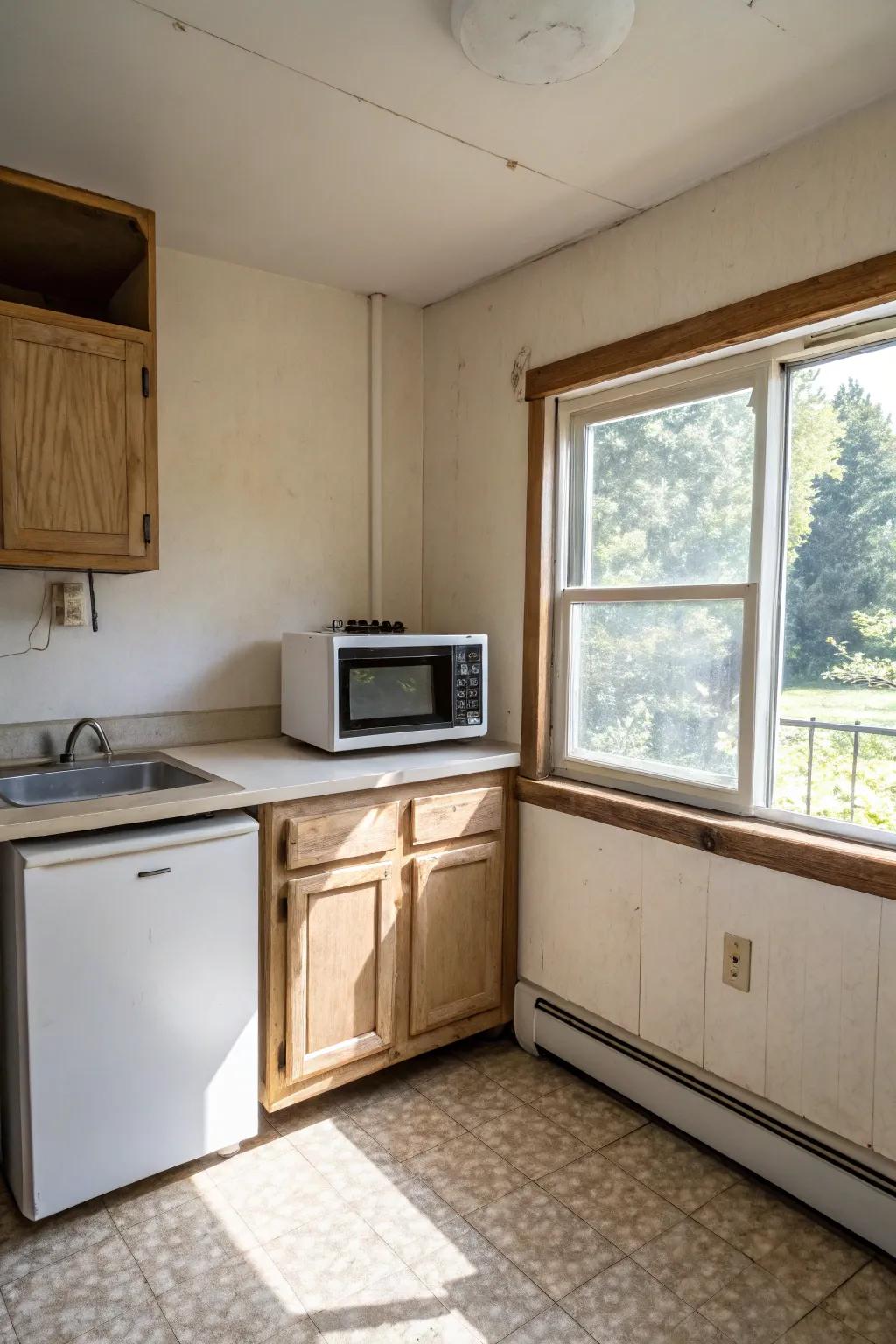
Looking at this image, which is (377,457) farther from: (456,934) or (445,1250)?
(445,1250)

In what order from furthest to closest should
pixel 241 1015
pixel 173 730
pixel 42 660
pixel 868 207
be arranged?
pixel 173 730 < pixel 42 660 < pixel 241 1015 < pixel 868 207

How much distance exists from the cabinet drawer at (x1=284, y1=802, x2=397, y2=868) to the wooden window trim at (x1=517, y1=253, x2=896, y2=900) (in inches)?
19.3

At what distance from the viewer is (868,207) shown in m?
1.69

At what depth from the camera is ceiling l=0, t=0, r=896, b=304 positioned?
1.48 m

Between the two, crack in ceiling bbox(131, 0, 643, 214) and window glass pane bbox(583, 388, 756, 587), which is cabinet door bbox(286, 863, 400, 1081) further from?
crack in ceiling bbox(131, 0, 643, 214)

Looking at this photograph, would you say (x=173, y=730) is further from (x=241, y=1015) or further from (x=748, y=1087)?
(x=748, y=1087)

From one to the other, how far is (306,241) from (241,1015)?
2.05m

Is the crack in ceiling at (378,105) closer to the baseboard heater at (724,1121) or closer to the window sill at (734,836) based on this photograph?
the window sill at (734,836)

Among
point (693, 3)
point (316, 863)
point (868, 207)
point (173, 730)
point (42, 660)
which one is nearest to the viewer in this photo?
point (693, 3)

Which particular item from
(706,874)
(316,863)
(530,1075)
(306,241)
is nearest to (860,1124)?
(706,874)

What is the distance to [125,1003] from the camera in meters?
1.79

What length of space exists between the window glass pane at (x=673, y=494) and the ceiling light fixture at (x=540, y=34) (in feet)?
2.66

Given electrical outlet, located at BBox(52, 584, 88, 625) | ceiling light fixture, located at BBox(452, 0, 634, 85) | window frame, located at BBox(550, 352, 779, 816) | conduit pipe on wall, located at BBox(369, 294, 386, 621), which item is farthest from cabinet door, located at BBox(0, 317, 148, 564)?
window frame, located at BBox(550, 352, 779, 816)

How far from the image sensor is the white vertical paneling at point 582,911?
88.1 inches
